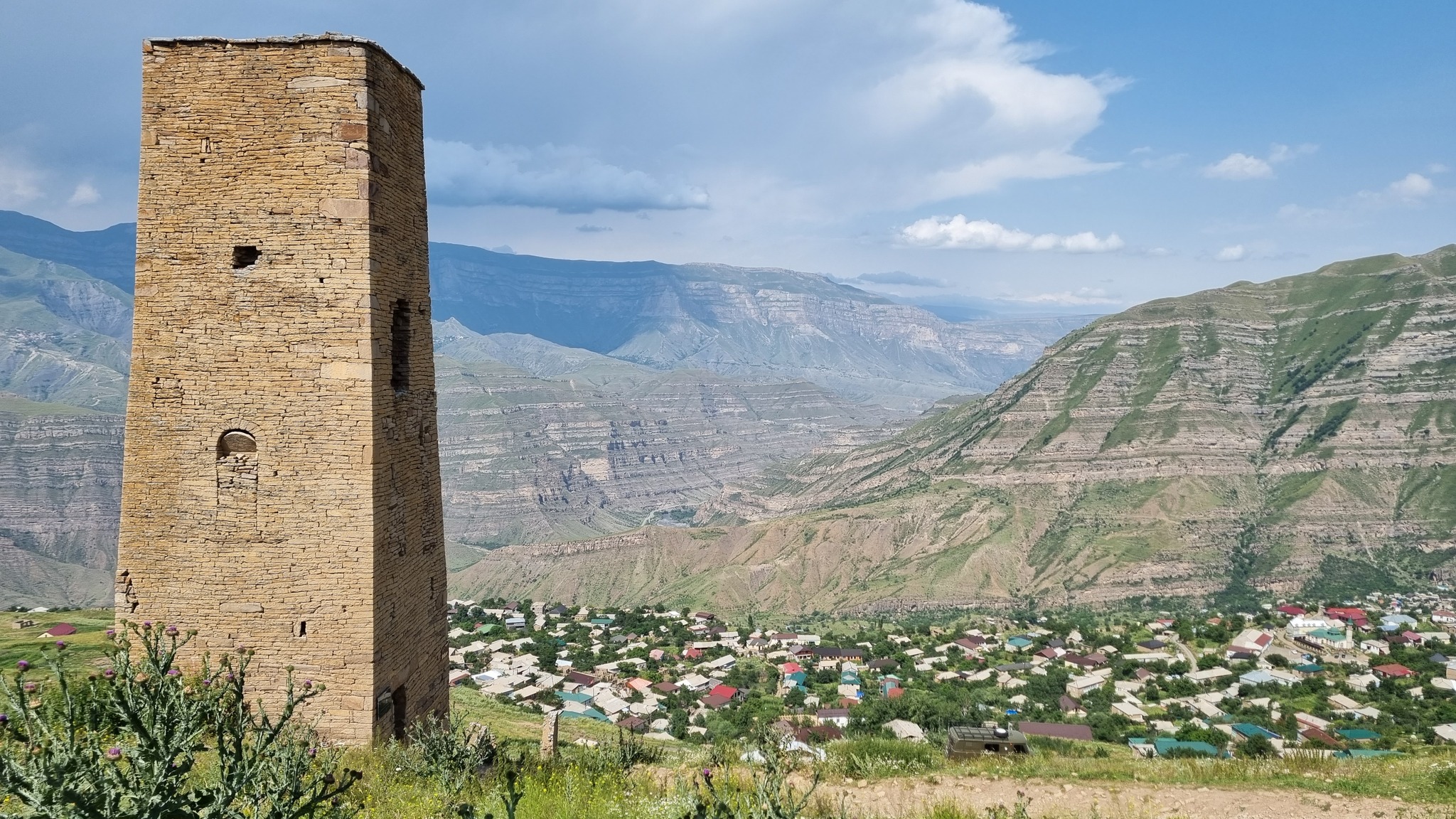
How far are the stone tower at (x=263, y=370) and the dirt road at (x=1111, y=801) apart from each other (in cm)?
819

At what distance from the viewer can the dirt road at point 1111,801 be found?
39.7ft

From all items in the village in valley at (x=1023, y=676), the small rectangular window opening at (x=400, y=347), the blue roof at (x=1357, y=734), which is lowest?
the village in valley at (x=1023, y=676)

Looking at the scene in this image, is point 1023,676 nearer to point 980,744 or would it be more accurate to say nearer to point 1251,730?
point 1251,730

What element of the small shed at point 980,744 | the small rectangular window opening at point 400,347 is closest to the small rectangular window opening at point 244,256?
the small rectangular window opening at point 400,347

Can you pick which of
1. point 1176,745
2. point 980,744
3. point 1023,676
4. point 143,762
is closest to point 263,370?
point 143,762

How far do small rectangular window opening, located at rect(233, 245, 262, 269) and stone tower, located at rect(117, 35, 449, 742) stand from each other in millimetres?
22

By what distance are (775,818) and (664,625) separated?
108466 mm

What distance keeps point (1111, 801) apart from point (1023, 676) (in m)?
73.8

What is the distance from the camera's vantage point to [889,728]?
56625 mm

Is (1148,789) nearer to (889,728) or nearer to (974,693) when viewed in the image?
(889,728)

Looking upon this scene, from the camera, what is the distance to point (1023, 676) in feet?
261

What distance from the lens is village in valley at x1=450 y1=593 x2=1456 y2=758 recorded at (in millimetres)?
57781

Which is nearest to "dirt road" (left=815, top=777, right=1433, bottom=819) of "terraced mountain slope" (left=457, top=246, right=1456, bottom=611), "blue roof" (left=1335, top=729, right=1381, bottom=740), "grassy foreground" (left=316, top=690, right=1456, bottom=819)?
"grassy foreground" (left=316, top=690, right=1456, bottom=819)

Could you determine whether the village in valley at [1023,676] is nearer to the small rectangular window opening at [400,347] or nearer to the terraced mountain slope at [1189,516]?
the terraced mountain slope at [1189,516]
